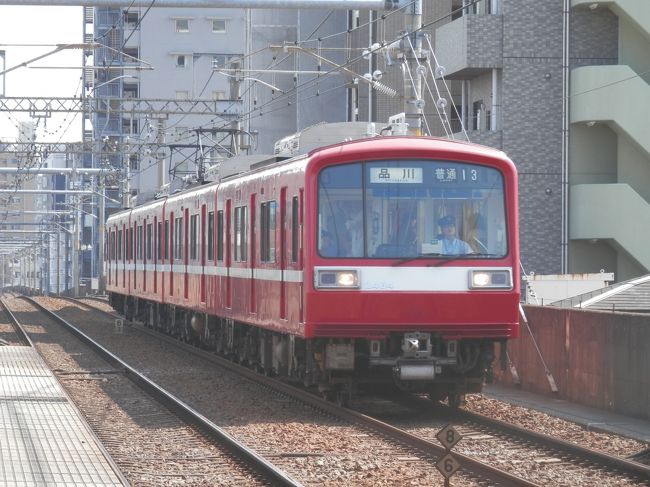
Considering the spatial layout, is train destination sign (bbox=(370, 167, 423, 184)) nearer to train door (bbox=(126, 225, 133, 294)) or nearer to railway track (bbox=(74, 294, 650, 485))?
railway track (bbox=(74, 294, 650, 485))

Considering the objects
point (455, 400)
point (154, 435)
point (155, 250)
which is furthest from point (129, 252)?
point (154, 435)

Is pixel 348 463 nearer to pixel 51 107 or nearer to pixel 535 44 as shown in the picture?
pixel 535 44

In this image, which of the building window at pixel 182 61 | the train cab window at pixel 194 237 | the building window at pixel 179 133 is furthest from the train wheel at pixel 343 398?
the building window at pixel 182 61

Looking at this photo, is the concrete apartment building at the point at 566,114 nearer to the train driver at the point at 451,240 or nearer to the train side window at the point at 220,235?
the train side window at the point at 220,235

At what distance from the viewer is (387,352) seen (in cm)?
1433

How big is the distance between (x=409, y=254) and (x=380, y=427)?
6.59 feet

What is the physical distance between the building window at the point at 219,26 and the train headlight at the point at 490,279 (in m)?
73.0

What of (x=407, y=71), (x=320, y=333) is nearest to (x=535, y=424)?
(x=320, y=333)

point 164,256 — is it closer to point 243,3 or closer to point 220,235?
point 220,235

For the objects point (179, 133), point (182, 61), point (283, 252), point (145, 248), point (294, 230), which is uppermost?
point (182, 61)

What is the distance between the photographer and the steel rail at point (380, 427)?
395 inches

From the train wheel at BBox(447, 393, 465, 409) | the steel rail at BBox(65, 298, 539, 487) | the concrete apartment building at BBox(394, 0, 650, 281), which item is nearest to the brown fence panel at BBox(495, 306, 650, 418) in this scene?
the train wheel at BBox(447, 393, 465, 409)

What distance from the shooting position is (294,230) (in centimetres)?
1486

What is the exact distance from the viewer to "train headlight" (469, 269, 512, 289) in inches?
559
